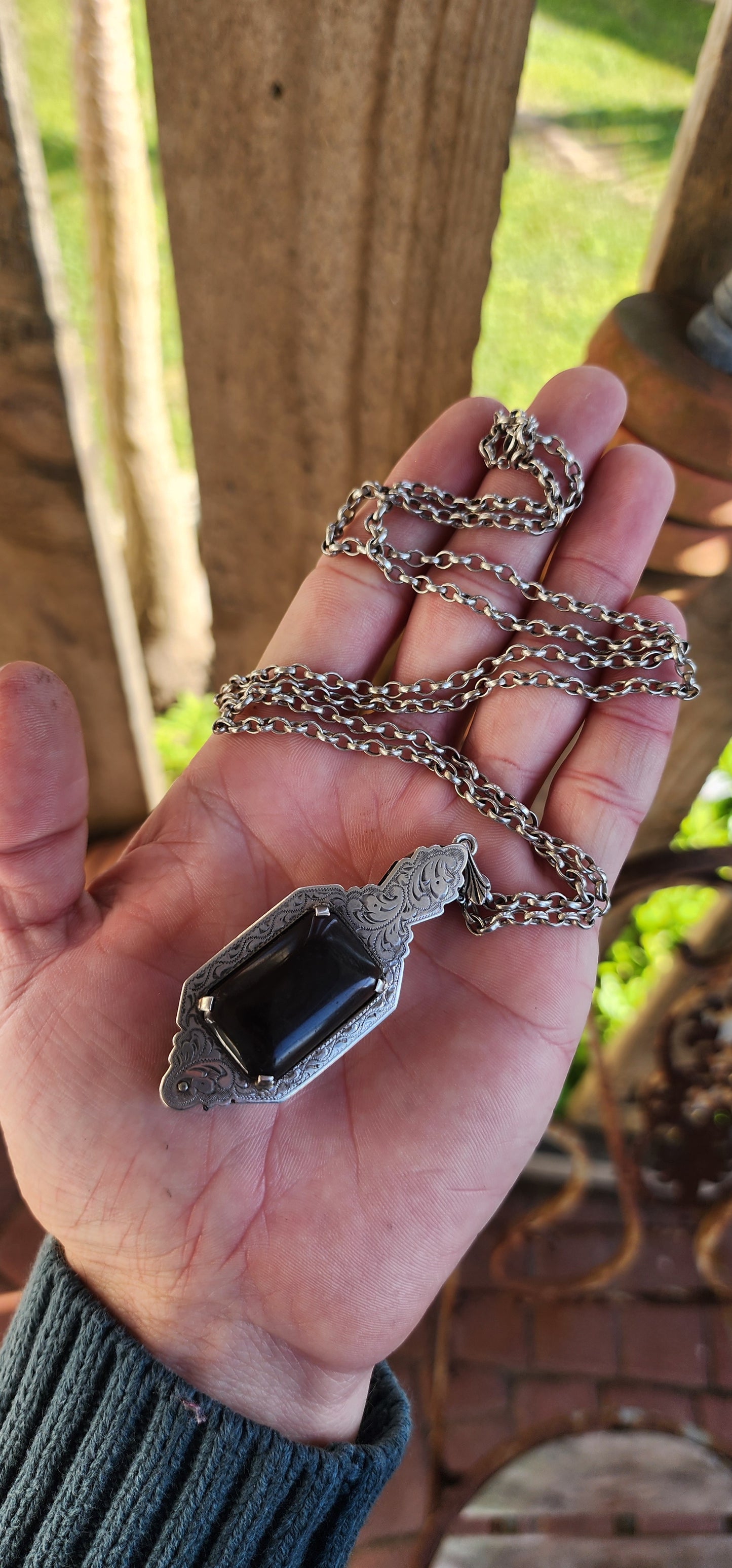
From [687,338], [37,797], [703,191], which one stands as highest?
[703,191]

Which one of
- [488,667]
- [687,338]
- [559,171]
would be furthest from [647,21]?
[488,667]

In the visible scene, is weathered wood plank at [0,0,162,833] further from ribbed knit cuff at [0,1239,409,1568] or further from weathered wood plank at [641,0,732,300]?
ribbed knit cuff at [0,1239,409,1568]

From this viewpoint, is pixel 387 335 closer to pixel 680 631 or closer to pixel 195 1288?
pixel 680 631

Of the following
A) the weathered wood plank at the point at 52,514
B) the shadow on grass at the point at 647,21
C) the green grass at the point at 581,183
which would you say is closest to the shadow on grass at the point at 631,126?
the green grass at the point at 581,183

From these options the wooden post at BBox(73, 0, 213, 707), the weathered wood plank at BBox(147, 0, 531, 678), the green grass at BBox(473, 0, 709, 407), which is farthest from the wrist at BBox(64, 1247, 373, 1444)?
the green grass at BBox(473, 0, 709, 407)

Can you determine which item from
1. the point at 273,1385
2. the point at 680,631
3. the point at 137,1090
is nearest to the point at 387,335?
the point at 680,631

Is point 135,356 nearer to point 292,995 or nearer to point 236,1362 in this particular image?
point 292,995
